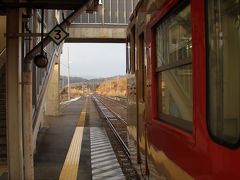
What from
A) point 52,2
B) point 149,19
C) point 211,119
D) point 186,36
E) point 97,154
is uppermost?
point 52,2

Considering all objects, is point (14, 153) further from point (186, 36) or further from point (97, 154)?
point (186, 36)

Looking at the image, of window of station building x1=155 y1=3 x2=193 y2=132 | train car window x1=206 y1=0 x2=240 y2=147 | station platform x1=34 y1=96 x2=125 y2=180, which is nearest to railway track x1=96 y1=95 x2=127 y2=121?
station platform x1=34 y1=96 x2=125 y2=180

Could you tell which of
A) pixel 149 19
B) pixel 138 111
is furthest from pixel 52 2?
pixel 149 19

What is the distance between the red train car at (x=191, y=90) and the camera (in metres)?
2.53

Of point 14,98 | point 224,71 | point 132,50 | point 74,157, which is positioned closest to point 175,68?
point 224,71

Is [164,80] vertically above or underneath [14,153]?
above

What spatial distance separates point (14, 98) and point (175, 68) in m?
5.08

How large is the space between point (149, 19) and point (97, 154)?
25.5 ft

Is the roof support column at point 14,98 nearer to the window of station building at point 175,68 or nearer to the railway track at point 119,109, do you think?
the window of station building at point 175,68

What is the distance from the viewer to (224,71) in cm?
262

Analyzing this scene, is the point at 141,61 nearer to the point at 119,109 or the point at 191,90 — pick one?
the point at 191,90

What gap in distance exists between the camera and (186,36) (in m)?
3.62

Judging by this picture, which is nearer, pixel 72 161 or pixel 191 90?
pixel 191 90

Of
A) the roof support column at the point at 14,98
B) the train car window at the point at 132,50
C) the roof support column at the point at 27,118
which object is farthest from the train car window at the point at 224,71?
the roof support column at the point at 27,118
